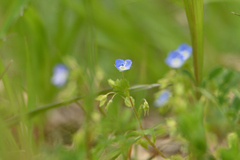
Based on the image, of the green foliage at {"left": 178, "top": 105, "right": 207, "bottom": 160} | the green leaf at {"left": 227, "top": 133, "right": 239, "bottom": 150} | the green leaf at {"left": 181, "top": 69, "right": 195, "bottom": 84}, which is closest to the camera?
the green foliage at {"left": 178, "top": 105, "right": 207, "bottom": 160}

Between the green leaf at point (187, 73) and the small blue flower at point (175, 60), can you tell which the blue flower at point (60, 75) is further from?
the green leaf at point (187, 73)

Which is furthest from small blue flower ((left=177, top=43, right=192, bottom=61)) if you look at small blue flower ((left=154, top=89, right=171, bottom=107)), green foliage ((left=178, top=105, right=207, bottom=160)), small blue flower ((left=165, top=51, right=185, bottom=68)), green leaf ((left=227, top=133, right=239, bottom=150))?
green foliage ((left=178, top=105, right=207, bottom=160))

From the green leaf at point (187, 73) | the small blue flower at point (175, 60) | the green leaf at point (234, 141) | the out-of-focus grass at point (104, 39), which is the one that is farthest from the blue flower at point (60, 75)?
the green leaf at point (234, 141)

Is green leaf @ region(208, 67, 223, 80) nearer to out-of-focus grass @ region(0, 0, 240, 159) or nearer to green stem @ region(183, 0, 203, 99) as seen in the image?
green stem @ region(183, 0, 203, 99)

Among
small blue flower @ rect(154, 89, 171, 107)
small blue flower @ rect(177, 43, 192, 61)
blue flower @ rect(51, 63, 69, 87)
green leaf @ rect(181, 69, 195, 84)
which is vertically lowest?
blue flower @ rect(51, 63, 69, 87)

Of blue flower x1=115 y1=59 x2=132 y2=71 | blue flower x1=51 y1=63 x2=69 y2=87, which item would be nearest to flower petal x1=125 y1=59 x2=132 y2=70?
blue flower x1=115 y1=59 x2=132 y2=71

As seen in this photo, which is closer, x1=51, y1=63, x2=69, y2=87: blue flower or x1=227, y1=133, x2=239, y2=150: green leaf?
x1=227, y1=133, x2=239, y2=150: green leaf

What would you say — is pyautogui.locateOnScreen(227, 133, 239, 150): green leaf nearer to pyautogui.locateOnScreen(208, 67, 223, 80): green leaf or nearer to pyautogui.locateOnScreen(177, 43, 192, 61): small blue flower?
pyautogui.locateOnScreen(208, 67, 223, 80): green leaf

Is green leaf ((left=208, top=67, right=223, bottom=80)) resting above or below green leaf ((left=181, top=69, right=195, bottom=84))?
below

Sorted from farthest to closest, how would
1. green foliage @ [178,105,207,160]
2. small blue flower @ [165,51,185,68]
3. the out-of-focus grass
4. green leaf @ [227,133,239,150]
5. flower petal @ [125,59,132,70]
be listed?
the out-of-focus grass < small blue flower @ [165,51,185,68] < flower petal @ [125,59,132,70] < green leaf @ [227,133,239,150] < green foliage @ [178,105,207,160]
